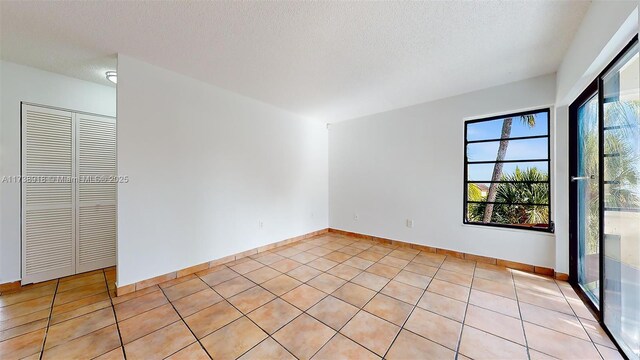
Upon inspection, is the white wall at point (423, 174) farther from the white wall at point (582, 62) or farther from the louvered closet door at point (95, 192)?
the louvered closet door at point (95, 192)

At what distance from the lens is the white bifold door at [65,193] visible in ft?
8.27

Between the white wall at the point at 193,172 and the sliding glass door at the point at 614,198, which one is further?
the white wall at the point at 193,172

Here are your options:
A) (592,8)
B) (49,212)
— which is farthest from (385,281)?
(49,212)

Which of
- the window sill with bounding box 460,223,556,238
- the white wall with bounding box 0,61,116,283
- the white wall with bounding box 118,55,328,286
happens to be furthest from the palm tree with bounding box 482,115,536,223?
the white wall with bounding box 0,61,116,283

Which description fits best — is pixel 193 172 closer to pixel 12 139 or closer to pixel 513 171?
pixel 12 139

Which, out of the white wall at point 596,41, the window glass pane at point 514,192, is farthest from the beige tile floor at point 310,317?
the white wall at point 596,41

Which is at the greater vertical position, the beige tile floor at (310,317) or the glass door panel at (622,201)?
the glass door panel at (622,201)

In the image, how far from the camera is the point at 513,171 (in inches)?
120

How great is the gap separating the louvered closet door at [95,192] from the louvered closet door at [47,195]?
0.27ft

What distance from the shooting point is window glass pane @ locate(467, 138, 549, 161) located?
113 inches

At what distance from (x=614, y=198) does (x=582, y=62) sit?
43.9 inches

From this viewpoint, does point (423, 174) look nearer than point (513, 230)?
No

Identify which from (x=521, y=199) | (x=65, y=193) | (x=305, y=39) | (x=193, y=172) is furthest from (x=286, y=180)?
(x=521, y=199)

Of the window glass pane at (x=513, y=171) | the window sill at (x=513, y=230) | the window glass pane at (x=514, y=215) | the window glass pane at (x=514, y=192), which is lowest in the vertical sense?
the window sill at (x=513, y=230)
